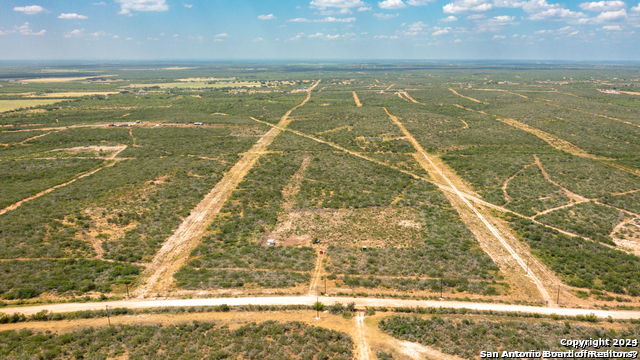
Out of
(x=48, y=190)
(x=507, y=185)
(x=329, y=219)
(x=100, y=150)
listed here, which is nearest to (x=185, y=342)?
(x=329, y=219)

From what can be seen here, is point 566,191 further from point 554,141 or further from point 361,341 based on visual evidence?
point 361,341

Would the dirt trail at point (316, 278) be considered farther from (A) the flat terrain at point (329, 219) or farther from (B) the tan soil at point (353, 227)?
(B) the tan soil at point (353, 227)

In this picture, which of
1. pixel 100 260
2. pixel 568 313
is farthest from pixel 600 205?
pixel 100 260

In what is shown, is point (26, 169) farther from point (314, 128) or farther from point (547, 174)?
point (547, 174)

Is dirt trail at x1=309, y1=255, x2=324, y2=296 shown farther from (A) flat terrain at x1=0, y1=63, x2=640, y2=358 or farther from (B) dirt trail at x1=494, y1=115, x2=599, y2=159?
(B) dirt trail at x1=494, y1=115, x2=599, y2=159

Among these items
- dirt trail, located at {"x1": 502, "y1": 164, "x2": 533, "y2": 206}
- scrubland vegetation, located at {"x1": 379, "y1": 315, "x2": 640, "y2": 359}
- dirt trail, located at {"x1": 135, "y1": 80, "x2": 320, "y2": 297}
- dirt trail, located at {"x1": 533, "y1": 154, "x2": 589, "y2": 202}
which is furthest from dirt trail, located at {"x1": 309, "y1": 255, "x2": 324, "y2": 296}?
dirt trail, located at {"x1": 533, "y1": 154, "x2": 589, "y2": 202}

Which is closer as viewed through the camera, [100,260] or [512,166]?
[100,260]
